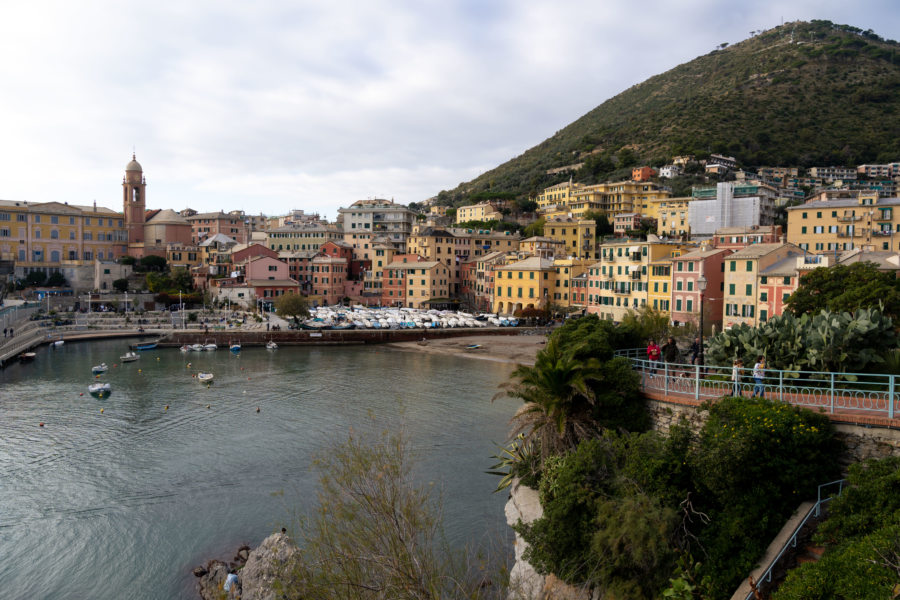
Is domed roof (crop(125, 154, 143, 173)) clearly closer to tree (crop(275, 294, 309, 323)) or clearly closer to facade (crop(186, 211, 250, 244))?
facade (crop(186, 211, 250, 244))

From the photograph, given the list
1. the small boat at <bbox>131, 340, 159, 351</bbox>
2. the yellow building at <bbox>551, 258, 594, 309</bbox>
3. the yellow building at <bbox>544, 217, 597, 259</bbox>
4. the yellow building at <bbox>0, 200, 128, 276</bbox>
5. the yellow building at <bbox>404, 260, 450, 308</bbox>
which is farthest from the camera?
the yellow building at <bbox>544, 217, 597, 259</bbox>

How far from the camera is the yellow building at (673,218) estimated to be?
86.1 m

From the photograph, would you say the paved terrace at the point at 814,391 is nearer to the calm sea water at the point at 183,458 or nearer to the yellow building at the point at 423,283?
the calm sea water at the point at 183,458

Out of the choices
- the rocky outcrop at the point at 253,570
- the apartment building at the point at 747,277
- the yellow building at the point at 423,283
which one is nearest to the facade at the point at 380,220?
the yellow building at the point at 423,283

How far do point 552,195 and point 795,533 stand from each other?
11217 cm

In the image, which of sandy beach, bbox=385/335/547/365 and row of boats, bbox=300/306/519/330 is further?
row of boats, bbox=300/306/519/330

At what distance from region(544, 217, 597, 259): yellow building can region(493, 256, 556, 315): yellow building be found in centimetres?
1398

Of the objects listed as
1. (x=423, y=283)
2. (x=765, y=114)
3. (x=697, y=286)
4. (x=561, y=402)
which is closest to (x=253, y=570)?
(x=561, y=402)

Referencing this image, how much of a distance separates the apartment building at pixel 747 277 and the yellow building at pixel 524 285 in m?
27.2

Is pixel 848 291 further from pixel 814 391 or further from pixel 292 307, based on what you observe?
pixel 292 307

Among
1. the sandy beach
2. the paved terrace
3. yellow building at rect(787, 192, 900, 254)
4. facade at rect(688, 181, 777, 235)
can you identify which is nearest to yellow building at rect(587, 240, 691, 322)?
the sandy beach

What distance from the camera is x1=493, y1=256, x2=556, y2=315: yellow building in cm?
7125

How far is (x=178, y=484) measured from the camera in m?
23.0

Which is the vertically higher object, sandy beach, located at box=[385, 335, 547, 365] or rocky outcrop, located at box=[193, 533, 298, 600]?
sandy beach, located at box=[385, 335, 547, 365]
